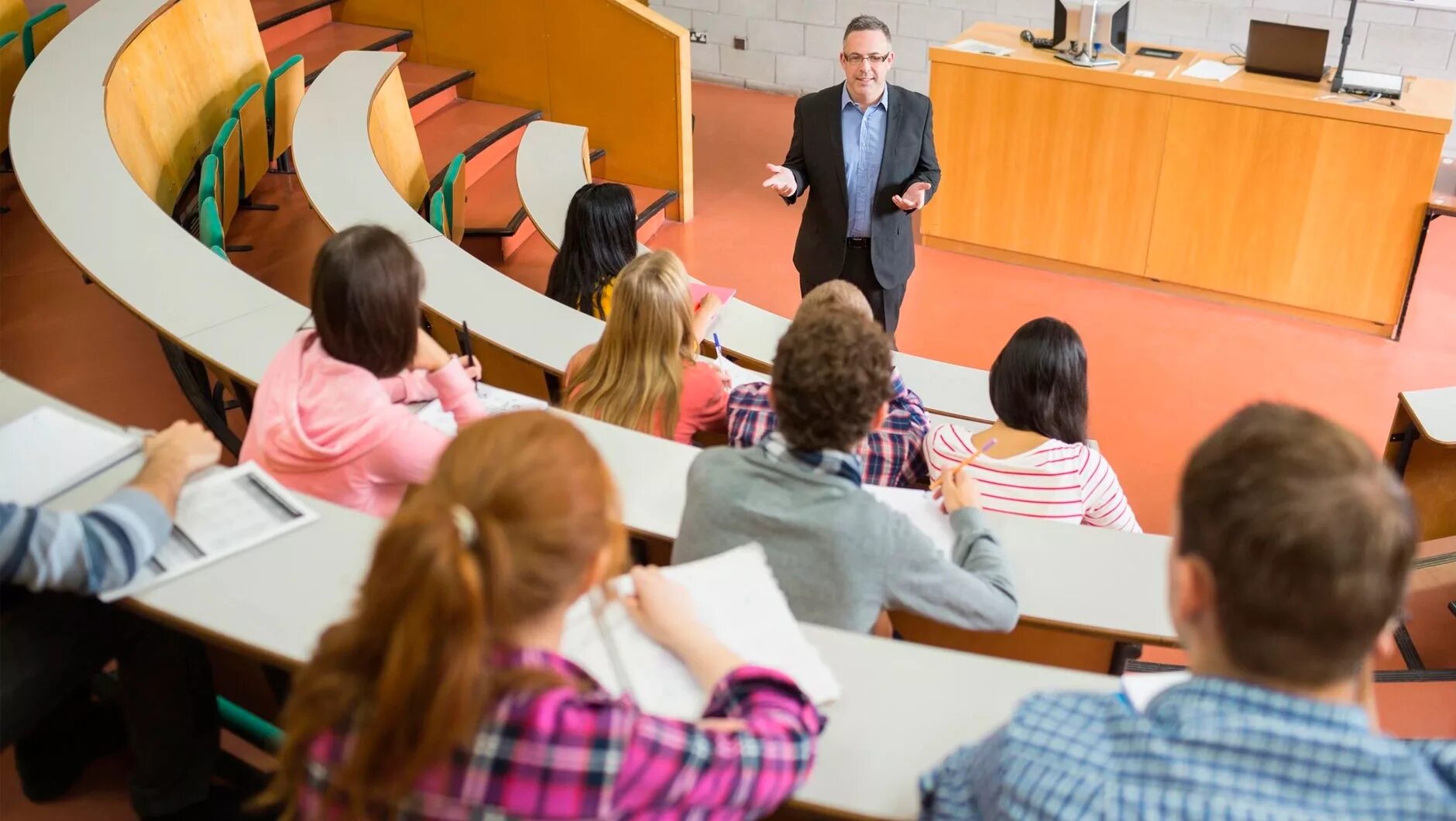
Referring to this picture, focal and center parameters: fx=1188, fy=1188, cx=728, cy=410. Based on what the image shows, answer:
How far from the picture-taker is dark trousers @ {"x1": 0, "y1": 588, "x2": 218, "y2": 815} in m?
1.81

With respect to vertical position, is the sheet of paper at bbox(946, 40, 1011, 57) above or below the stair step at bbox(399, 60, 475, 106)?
above

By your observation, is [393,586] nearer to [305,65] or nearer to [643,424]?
[643,424]

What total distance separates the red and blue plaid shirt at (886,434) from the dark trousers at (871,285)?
59.7 inches

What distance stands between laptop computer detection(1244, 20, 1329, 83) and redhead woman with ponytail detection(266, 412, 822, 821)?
17.3 ft

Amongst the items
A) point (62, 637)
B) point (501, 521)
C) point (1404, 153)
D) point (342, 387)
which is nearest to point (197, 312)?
point (342, 387)

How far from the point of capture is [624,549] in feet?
4.40

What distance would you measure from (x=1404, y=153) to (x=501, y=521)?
17.0 ft

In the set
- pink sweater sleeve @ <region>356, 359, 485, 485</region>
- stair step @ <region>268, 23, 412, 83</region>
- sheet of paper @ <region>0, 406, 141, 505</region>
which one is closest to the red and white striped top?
pink sweater sleeve @ <region>356, 359, 485, 485</region>

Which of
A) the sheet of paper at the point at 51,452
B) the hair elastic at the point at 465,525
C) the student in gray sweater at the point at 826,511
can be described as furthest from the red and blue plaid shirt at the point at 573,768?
the sheet of paper at the point at 51,452

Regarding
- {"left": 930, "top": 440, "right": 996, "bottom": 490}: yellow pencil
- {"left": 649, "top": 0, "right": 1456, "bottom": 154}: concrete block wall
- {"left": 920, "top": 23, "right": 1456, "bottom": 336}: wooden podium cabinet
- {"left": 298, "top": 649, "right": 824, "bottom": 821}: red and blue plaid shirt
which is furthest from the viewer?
{"left": 649, "top": 0, "right": 1456, "bottom": 154}: concrete block wall

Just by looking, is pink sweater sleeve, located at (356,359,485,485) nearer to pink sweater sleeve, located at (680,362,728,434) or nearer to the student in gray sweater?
the student in gray sweater

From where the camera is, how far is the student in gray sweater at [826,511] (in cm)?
171

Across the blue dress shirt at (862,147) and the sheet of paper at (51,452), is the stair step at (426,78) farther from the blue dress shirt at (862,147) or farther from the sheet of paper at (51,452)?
the sheet of paper at (51,452)

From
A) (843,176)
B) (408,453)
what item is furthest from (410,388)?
(843,176)
